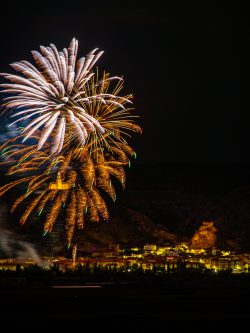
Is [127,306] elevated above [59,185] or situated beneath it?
situated beneath

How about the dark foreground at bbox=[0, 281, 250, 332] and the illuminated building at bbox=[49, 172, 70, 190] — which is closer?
the dark foreground at bbox=[0, 281, 250, 332]

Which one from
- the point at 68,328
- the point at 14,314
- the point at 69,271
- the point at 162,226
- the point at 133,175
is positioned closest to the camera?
the point at 68,328

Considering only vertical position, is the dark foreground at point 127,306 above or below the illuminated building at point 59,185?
below

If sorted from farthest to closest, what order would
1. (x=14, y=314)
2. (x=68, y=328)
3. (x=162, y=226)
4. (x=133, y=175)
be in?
(x=133, y=175), (x=162, y=226), (x=14, y=314), (x=68, y=328)

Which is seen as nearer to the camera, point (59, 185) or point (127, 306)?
point (127, 306)

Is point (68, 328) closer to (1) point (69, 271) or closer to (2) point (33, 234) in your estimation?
(1) point (69, 271)

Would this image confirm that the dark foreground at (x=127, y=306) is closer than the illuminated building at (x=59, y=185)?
Yes

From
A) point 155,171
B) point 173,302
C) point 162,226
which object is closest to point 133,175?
point 155,171

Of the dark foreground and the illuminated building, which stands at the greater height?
the illuminated building
